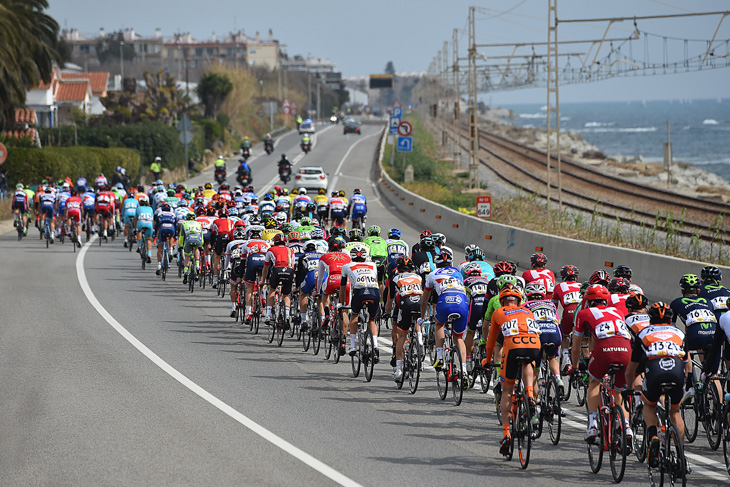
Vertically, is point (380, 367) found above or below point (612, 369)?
below

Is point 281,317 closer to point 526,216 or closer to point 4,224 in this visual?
point 526,216

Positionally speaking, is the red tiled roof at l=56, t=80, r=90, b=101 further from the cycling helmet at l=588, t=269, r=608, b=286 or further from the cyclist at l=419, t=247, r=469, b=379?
the cycling helmet at l=588, t=269, r=608, b=286

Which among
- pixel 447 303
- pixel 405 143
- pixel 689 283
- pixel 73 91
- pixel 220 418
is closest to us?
pixel 689 283

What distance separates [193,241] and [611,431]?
14.3m

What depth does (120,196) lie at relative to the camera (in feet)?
115

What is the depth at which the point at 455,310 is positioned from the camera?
12.0 meters

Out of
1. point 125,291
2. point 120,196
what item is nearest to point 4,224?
point 120,196

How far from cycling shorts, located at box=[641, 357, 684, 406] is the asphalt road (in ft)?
2.95

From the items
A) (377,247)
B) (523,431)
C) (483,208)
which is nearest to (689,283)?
(523,431)

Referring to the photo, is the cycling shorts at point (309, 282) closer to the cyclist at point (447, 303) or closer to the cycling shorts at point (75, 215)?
the cyclist at point (447, 303)

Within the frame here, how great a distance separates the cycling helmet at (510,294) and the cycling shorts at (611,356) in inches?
40.0

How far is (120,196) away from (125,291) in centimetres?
1276

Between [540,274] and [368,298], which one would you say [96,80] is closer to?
[368,298]

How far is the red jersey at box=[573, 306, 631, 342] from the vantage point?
9398mm
